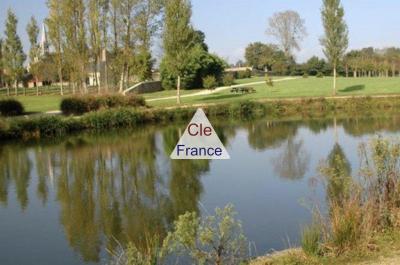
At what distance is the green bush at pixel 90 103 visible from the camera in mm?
29148

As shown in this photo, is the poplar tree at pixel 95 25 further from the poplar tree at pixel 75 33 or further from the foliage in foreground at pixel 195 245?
the foliage in foreground at pixel 195 245

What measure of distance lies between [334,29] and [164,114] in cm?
1361

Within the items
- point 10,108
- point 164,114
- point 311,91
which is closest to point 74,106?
point 10,108

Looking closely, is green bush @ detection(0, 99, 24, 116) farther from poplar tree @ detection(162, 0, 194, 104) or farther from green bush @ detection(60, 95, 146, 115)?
poplar tree @ detection(162, 0, 194, 104)

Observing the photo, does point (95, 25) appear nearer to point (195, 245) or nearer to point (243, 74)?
point (243, 74)

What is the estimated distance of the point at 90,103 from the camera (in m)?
→ 29.5

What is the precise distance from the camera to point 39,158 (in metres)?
18.2

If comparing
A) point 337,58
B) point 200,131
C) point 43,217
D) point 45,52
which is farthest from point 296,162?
point 45,52

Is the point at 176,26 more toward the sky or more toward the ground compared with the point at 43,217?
more toward the sky

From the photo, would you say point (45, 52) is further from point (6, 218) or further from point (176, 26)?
point (6, 218)

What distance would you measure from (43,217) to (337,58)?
28.9 meters

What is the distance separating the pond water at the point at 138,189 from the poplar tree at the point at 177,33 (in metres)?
10.0

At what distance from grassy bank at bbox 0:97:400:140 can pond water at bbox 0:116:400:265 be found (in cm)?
216

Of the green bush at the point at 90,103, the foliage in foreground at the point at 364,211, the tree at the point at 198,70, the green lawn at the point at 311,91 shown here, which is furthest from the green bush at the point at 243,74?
the foliage in foreground at the point at 364,211
